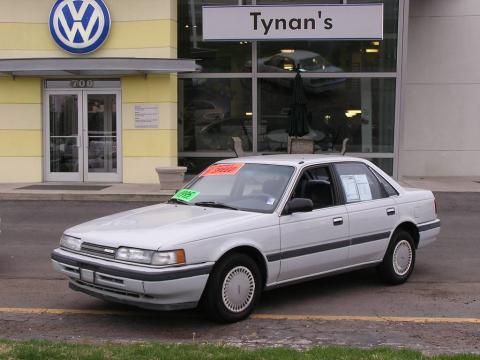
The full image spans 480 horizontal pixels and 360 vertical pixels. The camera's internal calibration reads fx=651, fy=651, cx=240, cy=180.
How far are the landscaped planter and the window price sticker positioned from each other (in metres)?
8.24

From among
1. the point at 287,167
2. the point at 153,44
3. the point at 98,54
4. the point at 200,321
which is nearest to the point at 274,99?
the point at 153,44

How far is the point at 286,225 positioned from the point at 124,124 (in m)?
11.7

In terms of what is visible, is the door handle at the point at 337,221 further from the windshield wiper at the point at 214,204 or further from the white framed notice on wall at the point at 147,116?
the white framed notice on wall at the point at 147,116

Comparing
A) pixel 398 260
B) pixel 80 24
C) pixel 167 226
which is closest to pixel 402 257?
pixel 398 260

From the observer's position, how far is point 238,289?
571 cm

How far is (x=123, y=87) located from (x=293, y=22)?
4841mm

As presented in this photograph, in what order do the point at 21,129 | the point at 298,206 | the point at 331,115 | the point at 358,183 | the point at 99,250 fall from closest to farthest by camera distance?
the point at 99,250
the point at 298,206
the point at 358,183
the point at 21,129
the point at 331,115

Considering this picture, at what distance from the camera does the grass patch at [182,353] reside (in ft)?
14.8

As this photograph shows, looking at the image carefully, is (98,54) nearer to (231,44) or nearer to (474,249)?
(231,44)

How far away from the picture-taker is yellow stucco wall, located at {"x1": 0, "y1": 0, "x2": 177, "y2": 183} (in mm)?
16984

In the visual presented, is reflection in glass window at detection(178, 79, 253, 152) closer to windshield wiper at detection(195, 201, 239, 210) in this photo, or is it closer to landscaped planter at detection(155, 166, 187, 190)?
landscaped planter at detection(155, 166, 187, 190)

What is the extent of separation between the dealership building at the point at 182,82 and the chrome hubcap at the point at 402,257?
32.9 feet

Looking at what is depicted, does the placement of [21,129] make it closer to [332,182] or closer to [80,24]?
[80,24]

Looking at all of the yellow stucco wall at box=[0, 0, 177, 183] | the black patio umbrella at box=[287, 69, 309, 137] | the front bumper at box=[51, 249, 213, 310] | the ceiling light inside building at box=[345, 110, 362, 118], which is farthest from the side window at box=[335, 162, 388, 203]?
the ceiling light inside building at box=[345, 110, 362, 118]
